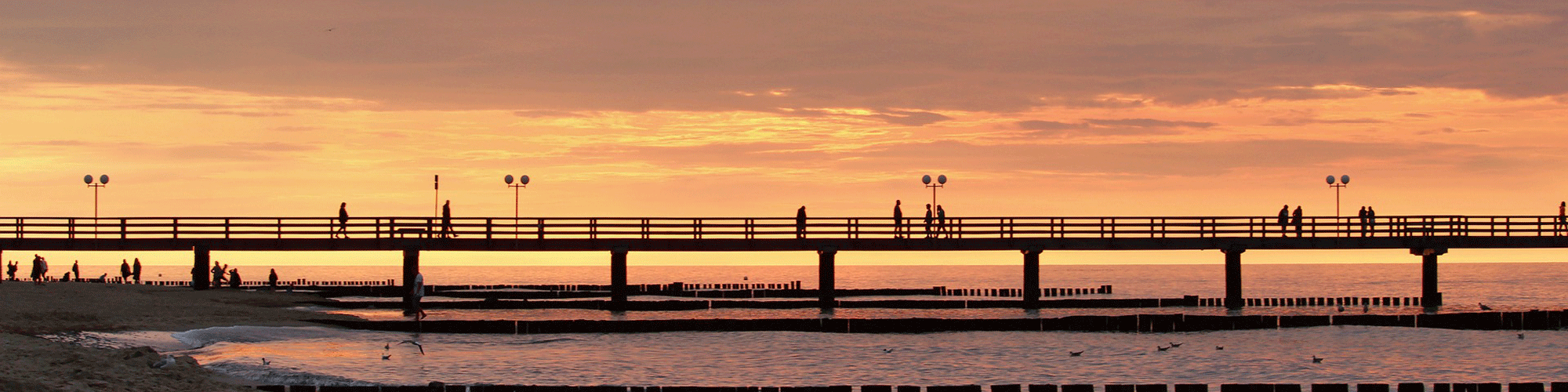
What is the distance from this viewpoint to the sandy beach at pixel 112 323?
70.8 ft

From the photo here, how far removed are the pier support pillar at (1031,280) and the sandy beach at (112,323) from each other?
74.1 ft

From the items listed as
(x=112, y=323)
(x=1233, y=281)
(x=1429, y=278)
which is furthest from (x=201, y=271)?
(x=1429, y=278)

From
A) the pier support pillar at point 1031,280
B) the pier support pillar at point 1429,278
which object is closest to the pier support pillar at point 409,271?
the pier support pillar at point 1031,280

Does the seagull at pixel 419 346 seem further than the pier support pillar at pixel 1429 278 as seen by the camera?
No

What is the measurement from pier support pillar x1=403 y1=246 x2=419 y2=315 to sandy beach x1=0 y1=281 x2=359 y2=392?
3.74 metres

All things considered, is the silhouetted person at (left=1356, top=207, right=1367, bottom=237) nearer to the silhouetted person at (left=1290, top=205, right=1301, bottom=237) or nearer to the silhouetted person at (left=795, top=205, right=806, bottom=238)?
the silhouetted person at (left=1290, top=205, right=1301, bottom=237)

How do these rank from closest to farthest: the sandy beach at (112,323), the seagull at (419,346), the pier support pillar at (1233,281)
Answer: the sandy beach at (112,323) → the seagull at (419,346) → the pier support pillar at (1233,281)

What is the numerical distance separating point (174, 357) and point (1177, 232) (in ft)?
113

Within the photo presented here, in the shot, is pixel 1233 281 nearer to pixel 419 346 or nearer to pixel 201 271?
pixel 419 346

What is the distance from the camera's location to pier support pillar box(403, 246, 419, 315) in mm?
49062

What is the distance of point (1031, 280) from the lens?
53.0 m

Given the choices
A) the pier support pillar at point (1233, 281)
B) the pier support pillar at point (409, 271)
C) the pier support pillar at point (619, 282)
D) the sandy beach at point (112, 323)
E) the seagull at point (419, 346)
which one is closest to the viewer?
the sandy beach at point (112, 323)

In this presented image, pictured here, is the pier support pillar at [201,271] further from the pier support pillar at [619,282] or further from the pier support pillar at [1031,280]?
the pier support pillar at [1031,280]

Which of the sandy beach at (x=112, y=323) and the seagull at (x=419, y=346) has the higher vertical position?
the sandy beach at (x=112, y=323)
